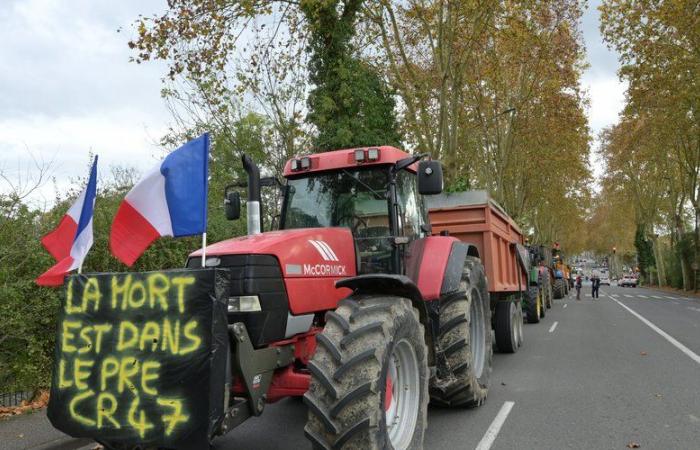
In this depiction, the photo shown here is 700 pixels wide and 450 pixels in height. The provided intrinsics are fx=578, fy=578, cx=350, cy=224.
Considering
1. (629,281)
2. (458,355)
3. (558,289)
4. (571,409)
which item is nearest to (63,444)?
(458,355)

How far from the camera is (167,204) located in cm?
395

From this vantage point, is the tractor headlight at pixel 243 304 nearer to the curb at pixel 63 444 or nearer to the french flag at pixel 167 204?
the french flag at pixel 167 204

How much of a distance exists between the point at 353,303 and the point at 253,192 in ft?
4.40

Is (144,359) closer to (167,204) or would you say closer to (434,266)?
(167,204)

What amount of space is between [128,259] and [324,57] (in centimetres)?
1426

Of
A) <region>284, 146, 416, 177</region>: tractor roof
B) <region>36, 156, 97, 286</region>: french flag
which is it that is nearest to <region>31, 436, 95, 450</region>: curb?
<region>36, 156, 97, 286</region>: french flag

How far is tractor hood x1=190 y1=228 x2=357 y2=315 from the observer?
428 centimetres

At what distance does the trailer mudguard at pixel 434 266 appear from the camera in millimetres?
5684

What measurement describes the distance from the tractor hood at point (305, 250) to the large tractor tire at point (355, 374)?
478 mm

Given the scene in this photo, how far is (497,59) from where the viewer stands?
73.6 ft

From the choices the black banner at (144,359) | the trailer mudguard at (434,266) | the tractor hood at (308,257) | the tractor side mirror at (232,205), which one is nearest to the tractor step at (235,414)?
the black banner at (144,359)

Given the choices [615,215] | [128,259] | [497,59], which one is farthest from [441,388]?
[615,215]

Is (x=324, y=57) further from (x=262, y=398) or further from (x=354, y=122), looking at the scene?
(x=262, y=398)

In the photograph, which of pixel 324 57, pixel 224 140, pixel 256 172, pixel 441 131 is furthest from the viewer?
pixel 224 140
